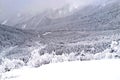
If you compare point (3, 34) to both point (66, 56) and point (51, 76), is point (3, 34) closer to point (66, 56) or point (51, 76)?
point (66, 56)

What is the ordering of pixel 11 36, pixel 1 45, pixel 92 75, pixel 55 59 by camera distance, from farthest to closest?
A: 1. pixel 11 36
2. pixel 1 45
3. pixel 55 59
4. pixel 92 75

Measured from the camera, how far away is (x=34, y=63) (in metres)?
46.0

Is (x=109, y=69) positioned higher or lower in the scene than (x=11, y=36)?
lower

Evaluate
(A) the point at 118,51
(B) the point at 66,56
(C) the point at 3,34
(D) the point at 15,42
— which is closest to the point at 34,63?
(B) the point at 66,56

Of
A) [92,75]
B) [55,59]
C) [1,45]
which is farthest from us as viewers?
[1,45]

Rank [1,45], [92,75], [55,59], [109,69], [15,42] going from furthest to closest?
1. [15,42]
2. [1,45]
3. [55,59]
4. [109,69]
5. [92,75]

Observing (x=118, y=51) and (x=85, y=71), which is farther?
(x=118, y=51)

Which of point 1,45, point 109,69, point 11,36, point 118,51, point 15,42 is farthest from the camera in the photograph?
point 11,36

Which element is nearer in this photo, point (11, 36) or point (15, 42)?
point (15, 42)

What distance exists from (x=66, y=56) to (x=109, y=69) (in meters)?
19.5

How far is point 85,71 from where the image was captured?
104ft

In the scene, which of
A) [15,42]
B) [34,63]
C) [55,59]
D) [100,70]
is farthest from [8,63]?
[15,42]

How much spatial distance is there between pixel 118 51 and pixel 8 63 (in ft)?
70.3

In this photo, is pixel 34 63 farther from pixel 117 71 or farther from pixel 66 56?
pixel 117 71
